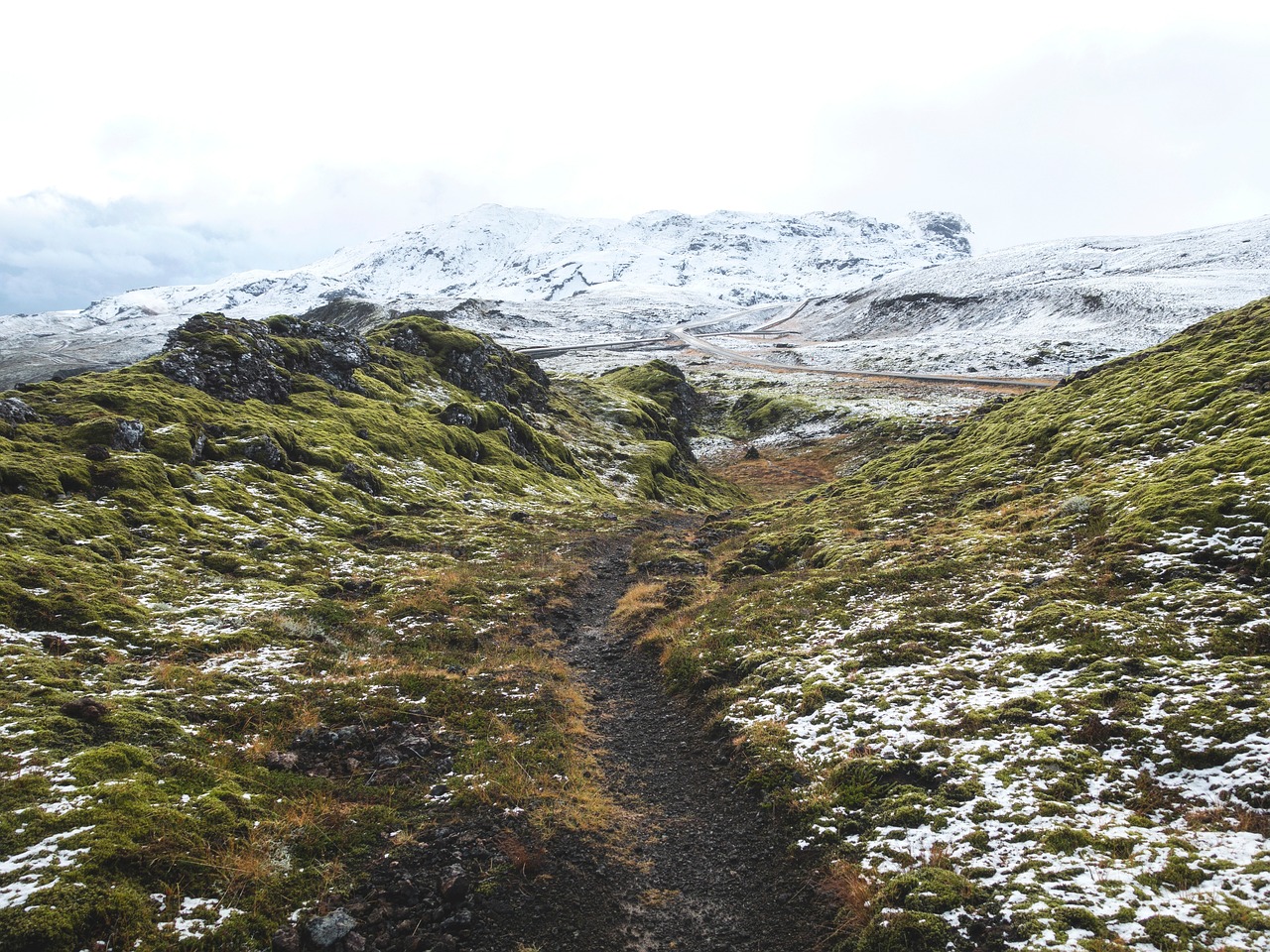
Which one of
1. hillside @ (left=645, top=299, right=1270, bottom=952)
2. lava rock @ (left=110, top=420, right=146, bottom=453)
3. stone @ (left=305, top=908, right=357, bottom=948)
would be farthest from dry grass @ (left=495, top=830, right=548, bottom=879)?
lava rock @ (left=110, top=420, right=146, bottom=453)

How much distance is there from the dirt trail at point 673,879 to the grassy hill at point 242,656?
0.99 m

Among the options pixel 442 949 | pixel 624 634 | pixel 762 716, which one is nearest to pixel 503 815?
pixel 442 949

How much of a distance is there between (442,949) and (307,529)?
26.3 meters

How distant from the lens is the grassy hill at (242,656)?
964 cm

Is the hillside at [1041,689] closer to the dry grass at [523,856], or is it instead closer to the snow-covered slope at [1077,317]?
the dry grass at [523,856]

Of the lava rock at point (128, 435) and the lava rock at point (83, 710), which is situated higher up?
the lava rock at point (128, 435)

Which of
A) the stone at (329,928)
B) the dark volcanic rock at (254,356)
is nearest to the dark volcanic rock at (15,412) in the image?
the dark volcanic rock at (254,356)

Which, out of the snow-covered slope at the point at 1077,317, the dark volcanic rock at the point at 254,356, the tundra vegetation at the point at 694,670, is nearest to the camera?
the tundra vegetation at the point at 694,670

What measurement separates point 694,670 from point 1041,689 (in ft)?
31.6

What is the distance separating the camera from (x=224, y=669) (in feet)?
54.9

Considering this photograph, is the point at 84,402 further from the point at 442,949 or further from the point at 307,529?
the point at 442,949

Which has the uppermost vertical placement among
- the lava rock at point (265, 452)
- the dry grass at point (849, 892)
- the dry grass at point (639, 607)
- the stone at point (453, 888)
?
the lava rock at point (265, 452)

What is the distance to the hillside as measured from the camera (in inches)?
371

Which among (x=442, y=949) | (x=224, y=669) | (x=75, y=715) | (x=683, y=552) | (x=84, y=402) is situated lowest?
(x=683, y=552)
